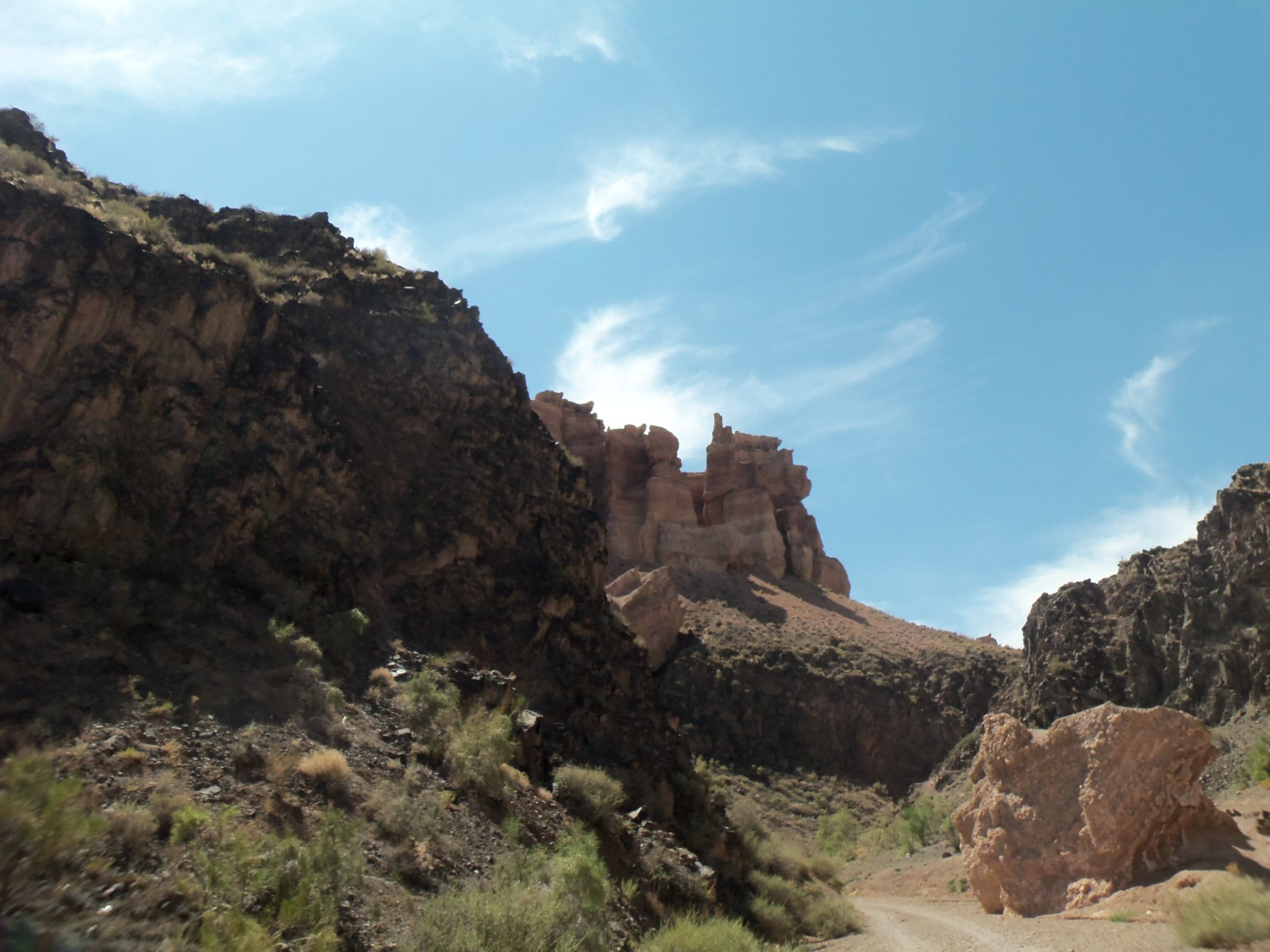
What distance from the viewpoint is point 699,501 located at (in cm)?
7631

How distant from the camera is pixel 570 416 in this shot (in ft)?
247

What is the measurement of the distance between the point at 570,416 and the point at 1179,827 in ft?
201

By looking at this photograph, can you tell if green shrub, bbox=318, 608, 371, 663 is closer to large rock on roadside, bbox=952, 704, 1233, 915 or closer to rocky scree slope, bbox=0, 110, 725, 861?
rocky scree slope, bbox=0, 110, 725, 861

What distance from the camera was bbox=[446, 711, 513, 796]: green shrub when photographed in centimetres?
1484

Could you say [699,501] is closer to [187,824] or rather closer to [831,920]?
[831,920]

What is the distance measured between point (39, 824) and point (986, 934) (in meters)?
14.9

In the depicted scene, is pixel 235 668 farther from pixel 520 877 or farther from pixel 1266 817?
pixel 1266 817

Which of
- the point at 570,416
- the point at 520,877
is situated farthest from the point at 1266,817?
the point at 570,416

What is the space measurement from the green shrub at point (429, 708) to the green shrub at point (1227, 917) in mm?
10383

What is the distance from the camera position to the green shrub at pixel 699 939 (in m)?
13.5

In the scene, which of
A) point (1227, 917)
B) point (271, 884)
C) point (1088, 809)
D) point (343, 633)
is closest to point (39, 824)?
point (271, 884)

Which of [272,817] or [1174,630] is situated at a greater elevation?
[1174,630]

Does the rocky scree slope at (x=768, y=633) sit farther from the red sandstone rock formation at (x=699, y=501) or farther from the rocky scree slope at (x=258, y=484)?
the rocky scree slope at (x=258, y=484)

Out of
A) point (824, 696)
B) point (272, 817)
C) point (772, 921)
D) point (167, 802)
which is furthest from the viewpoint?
point (824, 696)
